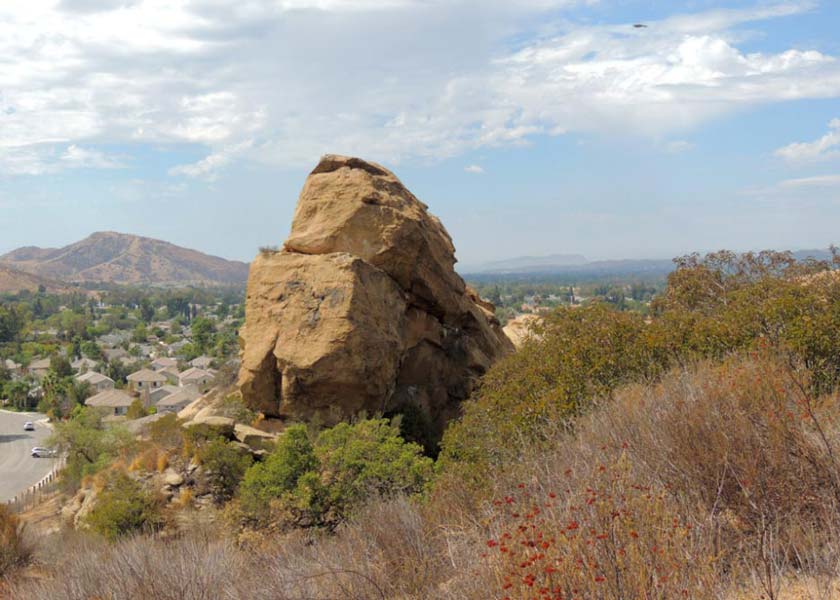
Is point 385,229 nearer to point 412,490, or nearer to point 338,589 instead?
point 412,490

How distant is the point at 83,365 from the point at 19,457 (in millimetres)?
35435

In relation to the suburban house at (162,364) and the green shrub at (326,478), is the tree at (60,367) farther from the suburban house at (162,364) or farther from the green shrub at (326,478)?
the green shrub at (326,478)

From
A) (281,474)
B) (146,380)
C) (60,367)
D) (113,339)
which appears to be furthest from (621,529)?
(113,339)

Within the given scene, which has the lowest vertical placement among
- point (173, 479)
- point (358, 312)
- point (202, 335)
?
point (202, 335)

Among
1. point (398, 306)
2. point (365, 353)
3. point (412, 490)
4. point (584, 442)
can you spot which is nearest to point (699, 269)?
point (398, 306)

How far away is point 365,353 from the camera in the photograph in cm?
1655

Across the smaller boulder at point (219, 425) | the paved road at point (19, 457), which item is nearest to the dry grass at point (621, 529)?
the smaller boulder at point (219, 425)

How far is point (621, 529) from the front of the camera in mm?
4516

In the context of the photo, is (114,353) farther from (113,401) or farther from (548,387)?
(548,387)

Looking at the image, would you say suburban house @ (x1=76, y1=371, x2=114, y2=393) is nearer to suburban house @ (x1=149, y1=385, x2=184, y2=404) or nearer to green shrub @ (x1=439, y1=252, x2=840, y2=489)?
suburban house @ (x1=149, y1=385, x2=184, y2=404)

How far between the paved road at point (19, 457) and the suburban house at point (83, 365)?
1930 centimetres

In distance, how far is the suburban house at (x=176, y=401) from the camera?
179 feet

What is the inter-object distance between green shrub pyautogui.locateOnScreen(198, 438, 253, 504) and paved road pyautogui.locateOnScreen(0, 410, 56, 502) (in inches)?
876

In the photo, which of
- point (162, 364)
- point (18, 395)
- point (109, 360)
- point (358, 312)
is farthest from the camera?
point (109, 360)
